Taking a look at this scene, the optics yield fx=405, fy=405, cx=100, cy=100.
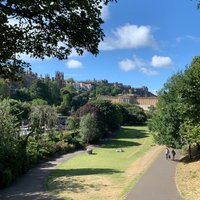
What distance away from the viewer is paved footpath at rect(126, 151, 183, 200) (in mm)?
19891

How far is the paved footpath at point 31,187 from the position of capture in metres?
24.6

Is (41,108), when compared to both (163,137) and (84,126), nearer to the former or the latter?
(84,126)

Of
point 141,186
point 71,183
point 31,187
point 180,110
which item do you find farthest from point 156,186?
point 180,110

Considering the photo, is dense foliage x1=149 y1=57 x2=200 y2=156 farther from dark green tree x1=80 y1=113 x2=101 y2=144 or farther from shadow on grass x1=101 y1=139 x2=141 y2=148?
dark green tree x1=80 y1=113 x2=101 y2=144

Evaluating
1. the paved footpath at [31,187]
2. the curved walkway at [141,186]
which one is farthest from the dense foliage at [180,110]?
the paved footpath at [31,187]

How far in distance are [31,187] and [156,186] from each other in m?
9.75

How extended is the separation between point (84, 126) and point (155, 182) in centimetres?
4293

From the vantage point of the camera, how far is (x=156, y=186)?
75.8 ft

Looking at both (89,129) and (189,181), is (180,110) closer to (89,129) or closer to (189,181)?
(189,181)

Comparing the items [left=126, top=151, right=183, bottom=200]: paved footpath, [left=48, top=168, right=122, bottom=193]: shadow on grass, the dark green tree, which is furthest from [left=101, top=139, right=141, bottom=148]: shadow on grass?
[left=126, top=151, right=183, bottom=200]: paved footpath

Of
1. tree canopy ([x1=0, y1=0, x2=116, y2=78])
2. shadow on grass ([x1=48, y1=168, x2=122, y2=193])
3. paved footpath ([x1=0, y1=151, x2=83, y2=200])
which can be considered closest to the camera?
tree canopy ([x1=0, y1=0, x2=116, y2=78])

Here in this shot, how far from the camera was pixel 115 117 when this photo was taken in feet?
275

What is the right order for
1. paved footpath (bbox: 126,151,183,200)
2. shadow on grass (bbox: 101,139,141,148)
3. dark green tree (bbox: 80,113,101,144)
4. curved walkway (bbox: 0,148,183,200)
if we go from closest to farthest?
paved footpath (bbox: 126,151,183,200) → curved walkway (bbox: 0,148,183,200) → shadow on grass (bbox: 101,139,141,148) → dark green tree (bbox: 80,113,101,144)

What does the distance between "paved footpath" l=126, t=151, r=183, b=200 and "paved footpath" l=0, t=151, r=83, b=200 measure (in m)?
5.24
